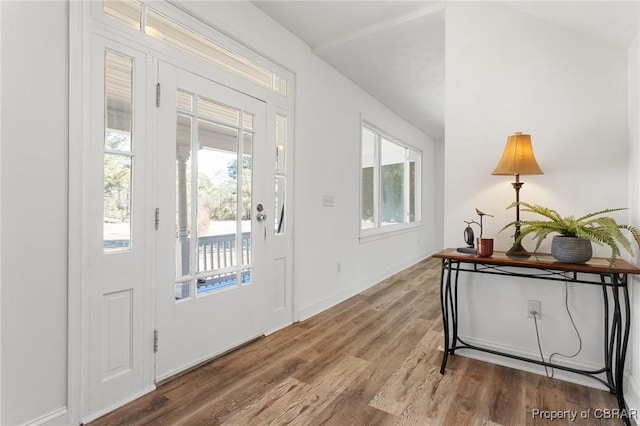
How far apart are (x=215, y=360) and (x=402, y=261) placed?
12.6 feet

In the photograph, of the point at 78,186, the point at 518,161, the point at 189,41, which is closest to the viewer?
the point at 78,186

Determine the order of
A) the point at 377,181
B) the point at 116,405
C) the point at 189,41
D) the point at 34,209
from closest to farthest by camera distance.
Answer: the point at 34,209 → the point at 116,405 → the point at 189,41 → the point at 377,181

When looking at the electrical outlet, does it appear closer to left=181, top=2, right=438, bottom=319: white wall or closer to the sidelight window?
left=181, top=2, right=438, bottom=319: white wall

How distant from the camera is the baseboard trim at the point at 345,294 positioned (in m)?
3.05

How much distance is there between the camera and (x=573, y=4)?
1.77 metres

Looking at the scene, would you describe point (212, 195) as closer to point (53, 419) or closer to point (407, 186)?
point (53, 419)

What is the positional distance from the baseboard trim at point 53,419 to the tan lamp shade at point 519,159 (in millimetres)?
2671

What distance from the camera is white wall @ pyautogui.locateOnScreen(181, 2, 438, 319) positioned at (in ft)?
8.24

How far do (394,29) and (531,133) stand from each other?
144cm

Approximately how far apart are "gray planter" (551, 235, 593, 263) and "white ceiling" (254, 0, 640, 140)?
1.18m

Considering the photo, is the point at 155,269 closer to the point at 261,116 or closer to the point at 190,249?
the point at 190,249

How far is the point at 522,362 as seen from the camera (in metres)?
2.08

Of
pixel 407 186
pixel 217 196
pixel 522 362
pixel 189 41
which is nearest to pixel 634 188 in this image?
pixel 522 362

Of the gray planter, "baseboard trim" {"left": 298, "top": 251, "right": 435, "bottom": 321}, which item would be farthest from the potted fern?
"baseboard trim" {"left": 298, "top": 251, "right": 435, "bottom": 321}
